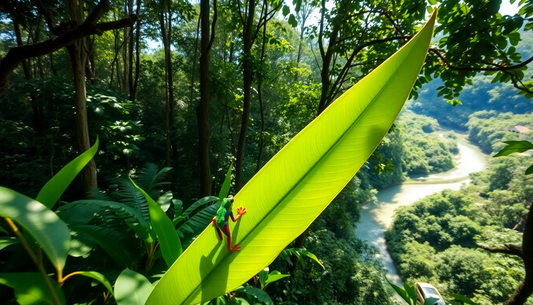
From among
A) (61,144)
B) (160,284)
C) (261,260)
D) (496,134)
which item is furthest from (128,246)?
(496,134)

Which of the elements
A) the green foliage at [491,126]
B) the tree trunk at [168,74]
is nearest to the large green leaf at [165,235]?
the tree trunk at [168,74]

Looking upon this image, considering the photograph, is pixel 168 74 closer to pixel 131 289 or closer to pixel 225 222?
pixel 131 289

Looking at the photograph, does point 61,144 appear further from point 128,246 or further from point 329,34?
point 329,34

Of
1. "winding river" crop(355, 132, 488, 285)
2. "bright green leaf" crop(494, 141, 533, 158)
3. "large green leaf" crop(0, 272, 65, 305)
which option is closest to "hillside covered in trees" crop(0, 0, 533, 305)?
"large green leaf" crop(0, 272, 65, 305)

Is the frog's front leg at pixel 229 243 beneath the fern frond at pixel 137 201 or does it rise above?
above

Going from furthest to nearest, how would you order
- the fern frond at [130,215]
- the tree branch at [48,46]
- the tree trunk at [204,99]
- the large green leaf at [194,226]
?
the tree trunk at [204,99]
the large green leaf at [194,226]
the fern frond at [130,215]
the tree branch at [48,46]

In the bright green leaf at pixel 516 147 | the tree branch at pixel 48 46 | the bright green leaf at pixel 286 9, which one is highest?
the bright green leaf at pixel 286 9

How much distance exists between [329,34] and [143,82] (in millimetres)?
9023

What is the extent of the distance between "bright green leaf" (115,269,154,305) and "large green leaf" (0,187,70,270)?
0.20m

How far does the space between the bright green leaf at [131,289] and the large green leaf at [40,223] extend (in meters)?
0.20

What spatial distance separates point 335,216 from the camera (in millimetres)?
10500

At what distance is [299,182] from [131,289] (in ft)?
1.93

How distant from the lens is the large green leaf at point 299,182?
0.97 ft

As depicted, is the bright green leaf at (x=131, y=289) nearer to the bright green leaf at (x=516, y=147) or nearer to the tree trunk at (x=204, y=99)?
the bright green leaf at (x=516, y=147)
